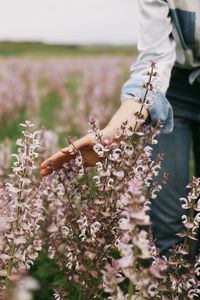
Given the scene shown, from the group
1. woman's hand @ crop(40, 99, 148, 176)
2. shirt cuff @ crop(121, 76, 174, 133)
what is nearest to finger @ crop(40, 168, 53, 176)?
woman's hand @ crop(40, 99, 148, 176)

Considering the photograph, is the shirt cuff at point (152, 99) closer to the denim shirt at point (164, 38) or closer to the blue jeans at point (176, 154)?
the denim shirt at point (164, 38)

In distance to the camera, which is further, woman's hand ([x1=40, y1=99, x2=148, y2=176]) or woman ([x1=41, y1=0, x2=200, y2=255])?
woman ([x1=41, y1=0, x2=200, y2=255])

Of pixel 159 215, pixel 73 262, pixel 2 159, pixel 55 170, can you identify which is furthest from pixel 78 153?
pixel 2 159

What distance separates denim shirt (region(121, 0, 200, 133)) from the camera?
244 centimetres

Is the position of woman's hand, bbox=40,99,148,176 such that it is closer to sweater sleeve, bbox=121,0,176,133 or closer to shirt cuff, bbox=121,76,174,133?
shirt cuff, bbox=121,76,174,133

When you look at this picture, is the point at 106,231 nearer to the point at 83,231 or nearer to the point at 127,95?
the point at 83,231

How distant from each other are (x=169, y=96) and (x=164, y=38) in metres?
0.57

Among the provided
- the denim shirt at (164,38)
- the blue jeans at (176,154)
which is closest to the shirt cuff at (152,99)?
the denim shirt at (164,38)

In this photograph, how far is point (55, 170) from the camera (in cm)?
205

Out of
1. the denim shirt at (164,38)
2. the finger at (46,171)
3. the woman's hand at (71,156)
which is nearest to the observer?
the woman's hand at (71,156)

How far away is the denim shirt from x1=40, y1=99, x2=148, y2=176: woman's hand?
0.18m

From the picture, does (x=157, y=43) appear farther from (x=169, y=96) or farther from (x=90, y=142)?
(x=90, y=142)

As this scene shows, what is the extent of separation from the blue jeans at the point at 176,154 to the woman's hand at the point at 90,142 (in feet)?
2.61

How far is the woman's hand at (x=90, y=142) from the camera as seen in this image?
2063 millimetres
